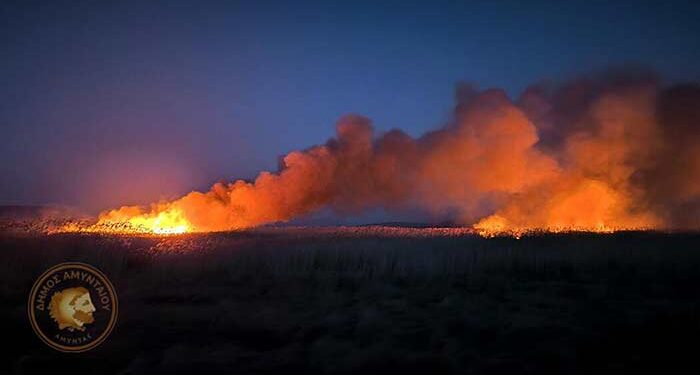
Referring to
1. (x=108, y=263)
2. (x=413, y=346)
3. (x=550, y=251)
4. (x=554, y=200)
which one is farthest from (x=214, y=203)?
(x=413, y=346)

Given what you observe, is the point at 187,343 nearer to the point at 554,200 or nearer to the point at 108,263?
the point at 108,263

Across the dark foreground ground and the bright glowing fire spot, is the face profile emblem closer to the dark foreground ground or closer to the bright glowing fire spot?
the dark foreground ground

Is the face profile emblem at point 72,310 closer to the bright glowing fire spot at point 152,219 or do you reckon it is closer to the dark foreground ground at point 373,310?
the dark foreground ground at point 373,310

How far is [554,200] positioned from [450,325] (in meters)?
38.5

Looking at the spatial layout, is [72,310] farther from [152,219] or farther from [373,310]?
[152,219]

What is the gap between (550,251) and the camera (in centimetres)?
2194

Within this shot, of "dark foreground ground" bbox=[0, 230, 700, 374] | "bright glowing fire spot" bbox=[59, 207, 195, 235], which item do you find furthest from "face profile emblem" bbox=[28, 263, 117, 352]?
"bright glowing fire spot" bbox=[59, 207, 195, 235]

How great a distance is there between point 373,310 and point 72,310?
6.86 metres

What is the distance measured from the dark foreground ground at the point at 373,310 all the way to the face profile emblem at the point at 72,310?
293mm

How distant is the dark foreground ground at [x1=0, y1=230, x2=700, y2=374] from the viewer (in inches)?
345

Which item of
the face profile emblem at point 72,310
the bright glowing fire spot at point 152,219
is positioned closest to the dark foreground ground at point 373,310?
the face profile emblem at point 72,310

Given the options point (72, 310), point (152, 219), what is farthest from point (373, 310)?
point (152, 219)

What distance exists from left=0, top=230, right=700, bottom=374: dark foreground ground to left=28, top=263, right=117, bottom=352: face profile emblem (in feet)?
0.96

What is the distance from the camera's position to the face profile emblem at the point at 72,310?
9.98 meters
